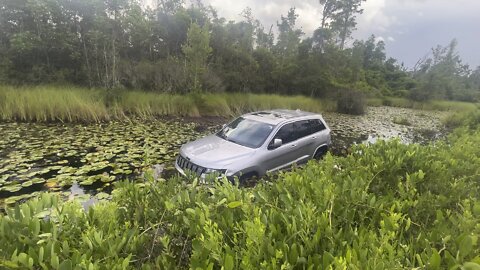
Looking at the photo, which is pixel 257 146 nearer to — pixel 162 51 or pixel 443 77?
pixel 162 51

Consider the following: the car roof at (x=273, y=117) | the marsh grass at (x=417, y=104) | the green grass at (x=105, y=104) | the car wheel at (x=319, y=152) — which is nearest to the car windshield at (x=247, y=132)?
the car roof at (x=273, y=117)

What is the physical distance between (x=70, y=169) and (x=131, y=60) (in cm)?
1286

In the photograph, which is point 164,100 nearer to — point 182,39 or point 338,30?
point 182,39

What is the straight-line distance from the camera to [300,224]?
1.48 m

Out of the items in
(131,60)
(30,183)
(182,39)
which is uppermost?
(182,39)

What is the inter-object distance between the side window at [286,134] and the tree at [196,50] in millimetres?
8905

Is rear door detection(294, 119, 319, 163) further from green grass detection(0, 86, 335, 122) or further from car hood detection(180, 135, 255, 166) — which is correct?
green grass detection(0, 86, 335, 122)

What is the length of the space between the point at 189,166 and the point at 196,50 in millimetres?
10640

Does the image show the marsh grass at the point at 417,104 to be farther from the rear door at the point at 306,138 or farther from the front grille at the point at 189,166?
the front grille at the point at 189,166

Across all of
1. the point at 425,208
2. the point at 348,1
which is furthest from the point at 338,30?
the point at 425,208

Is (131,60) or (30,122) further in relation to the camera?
(131,60)

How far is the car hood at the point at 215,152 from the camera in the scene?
15.2 ft

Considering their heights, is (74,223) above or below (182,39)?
below

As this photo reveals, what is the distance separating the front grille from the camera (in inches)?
179
